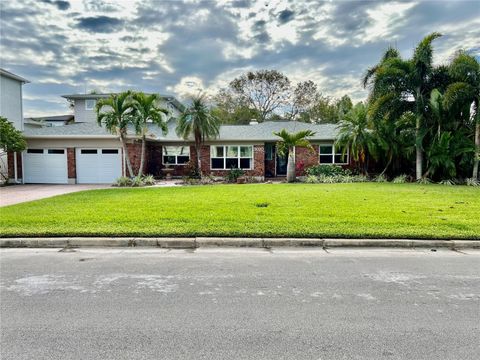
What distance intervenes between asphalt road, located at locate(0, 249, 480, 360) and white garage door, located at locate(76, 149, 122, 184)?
47.9 feet

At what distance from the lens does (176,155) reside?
22.6 meters

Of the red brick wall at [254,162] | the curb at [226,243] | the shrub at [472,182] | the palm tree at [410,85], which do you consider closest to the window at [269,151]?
the red brick wall at [254,162]

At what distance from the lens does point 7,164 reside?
1964cm

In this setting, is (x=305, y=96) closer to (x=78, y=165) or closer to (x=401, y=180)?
(x=401, y=180)

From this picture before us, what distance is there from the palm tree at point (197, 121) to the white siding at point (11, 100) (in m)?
13.1

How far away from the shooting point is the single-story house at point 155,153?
64.5 feet

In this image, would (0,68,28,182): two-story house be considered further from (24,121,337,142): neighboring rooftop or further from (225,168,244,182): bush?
(225,168,244,182): bush

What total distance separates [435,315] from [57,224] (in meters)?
7.44

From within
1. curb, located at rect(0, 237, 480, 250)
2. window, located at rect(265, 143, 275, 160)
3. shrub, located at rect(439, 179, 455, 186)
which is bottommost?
curb, located at rect(0, 237, 480, 250)

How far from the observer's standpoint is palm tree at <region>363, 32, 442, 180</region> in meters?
17.1

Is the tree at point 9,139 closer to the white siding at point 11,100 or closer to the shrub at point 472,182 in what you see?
the white siding at point 11,100

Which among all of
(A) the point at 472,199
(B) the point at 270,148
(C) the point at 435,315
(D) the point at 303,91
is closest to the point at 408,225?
(C) the point at 435,315

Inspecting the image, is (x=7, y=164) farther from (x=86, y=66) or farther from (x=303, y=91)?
(x=303, y=91)

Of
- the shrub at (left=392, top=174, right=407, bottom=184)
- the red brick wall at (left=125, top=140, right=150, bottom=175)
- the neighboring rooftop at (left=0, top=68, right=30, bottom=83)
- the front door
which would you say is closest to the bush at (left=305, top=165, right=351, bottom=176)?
the shrub at (left=392, top=174, right=407, bottom=184)
